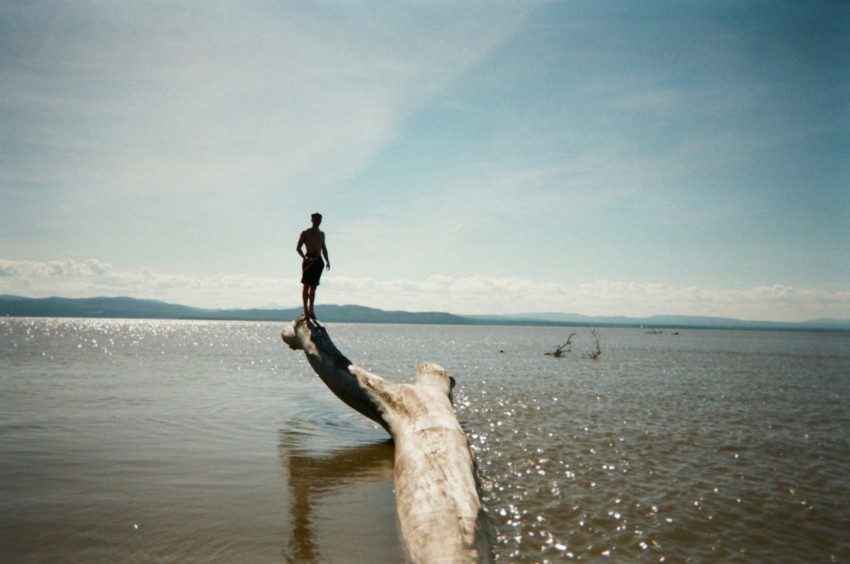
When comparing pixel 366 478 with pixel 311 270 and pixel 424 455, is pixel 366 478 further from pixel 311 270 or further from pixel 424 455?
pixel 311 270

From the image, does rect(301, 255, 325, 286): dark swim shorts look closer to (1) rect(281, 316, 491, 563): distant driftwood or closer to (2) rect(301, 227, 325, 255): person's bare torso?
(2) rect(301, 227, 325, 255): person's bare torso

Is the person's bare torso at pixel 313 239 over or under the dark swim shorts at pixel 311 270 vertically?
Result: over

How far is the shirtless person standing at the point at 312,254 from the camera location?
1056cm

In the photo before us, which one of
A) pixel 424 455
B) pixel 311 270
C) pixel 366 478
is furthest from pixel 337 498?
pixel 311 270

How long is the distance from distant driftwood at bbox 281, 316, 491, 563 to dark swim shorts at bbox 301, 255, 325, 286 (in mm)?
1030

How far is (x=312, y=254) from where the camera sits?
34.9 ft

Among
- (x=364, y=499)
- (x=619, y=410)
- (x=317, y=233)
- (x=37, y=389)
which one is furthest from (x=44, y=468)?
(x=619, y=410)

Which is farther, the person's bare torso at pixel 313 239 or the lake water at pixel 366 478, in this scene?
the person's bare torso at pixel 313 239

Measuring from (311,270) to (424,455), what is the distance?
6155mm

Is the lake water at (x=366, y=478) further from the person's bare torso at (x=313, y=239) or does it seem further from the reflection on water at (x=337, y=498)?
the person's bare torso at (x=313, y=239)

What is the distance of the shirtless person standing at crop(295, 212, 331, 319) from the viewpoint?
1056 centimetres

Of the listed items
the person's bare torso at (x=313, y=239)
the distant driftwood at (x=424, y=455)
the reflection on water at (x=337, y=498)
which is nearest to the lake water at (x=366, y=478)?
the reflection on water at (x=337, y=498)

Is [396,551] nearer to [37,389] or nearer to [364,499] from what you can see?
[364,499]

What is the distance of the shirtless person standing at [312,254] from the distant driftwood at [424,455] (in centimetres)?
99
